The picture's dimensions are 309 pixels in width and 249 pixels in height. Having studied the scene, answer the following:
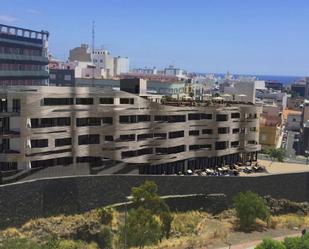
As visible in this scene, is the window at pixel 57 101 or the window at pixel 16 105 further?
the window at pixel 57 101

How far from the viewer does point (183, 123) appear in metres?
80.6

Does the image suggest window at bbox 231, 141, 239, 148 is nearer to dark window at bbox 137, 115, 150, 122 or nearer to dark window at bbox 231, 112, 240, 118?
dark window at bbox 231, 112, 240, 118

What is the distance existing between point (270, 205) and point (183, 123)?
18279mm

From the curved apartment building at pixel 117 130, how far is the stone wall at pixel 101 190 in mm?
5680

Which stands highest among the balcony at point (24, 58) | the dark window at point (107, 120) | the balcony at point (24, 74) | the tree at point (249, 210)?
the balcony at point (24, 58)

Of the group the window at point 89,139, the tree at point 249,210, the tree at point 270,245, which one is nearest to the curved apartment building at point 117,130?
the window at point 89,139

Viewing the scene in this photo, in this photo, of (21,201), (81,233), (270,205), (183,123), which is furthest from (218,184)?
(21,201)

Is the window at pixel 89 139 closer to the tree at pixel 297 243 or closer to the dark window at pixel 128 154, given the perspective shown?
the dark window at pixel 128 154

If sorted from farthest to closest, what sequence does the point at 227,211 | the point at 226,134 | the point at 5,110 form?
the point at 226,134 < the point at 227,211 < the point at 5,110

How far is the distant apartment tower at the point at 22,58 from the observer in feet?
385

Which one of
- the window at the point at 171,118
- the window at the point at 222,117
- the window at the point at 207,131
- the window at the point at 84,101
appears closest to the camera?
the window at the point at 84,101

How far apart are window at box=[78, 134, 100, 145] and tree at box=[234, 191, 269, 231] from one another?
67.4 ft

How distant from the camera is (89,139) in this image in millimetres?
70250

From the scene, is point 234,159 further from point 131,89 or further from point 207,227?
point 207,227
